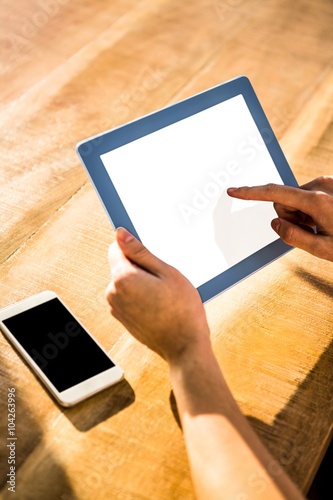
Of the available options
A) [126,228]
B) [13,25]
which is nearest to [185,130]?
[126,228]

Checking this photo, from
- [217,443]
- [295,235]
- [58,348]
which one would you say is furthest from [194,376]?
[295,235]

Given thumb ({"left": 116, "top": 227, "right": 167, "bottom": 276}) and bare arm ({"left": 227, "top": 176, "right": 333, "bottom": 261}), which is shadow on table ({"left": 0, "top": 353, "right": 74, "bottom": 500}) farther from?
bare arm ({"left": 227, "top": 176, "right": 333, "bottom": 261})

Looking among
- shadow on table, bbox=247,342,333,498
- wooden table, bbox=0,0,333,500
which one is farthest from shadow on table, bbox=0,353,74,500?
A: shadow on table, bbox=247,342,333,498

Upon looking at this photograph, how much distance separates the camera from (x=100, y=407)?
85 cm

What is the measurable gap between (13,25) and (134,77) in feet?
1.36

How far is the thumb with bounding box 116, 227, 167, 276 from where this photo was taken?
32.3 inches

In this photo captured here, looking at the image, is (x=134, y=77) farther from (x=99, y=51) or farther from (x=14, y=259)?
(x=14, y=259)

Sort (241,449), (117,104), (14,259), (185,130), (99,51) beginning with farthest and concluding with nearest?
(99,51) → (117,104) → (14,259) → (185,130) → (241,449)

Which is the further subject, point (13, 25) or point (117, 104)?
point (13, 25)

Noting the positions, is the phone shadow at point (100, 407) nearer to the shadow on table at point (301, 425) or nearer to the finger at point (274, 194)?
the shadow on table at point (301, 425)

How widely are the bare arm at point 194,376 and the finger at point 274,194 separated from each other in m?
0.21

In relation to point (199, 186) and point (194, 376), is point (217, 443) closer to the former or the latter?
point (194, 376)

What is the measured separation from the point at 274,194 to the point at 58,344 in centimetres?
41

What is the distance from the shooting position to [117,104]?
56.2 inches
